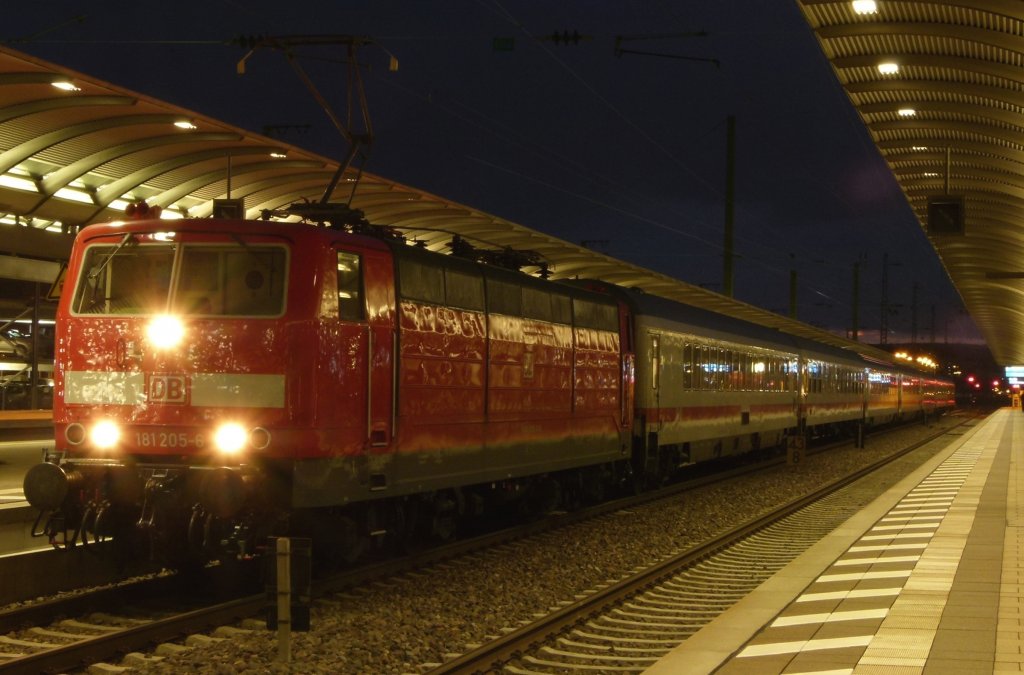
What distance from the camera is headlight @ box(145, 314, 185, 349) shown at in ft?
32.5

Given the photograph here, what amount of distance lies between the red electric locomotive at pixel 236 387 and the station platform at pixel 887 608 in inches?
141

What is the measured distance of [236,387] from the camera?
9719 millimetres

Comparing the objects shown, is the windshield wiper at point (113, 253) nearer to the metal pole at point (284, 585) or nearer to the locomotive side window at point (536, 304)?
the metal pole at point (284, 585)

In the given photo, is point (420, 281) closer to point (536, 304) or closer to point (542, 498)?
point (536, 304)

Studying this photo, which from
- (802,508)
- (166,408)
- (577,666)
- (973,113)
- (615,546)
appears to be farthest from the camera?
(802,508)

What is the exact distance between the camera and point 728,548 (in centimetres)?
1463

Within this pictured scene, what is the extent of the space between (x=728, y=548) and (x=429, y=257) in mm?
5871

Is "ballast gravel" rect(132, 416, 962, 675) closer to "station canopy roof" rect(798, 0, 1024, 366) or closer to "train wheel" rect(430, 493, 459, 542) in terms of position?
"train wheel" rect(430, 493, 459, 542)

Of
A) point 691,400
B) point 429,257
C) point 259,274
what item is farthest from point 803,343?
point 259,274

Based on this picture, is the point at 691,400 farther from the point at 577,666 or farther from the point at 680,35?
the point at 577,666

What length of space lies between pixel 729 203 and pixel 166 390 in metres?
29.7

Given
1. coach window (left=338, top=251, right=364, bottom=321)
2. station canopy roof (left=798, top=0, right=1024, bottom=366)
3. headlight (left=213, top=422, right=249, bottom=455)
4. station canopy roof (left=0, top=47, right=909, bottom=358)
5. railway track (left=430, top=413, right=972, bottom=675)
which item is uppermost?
station canopy roof (left=798, top=0, right=1024, bottom=366)

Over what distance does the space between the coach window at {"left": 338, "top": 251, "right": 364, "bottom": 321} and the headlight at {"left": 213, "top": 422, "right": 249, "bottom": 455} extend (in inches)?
54.9

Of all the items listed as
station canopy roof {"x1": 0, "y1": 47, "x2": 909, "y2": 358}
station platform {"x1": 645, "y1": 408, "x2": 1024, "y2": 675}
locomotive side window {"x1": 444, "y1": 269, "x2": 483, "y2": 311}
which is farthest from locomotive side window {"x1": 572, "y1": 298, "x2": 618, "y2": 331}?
station platform {"x1": 645, "y1": 408, "x2": 1024, "y2": 675}
